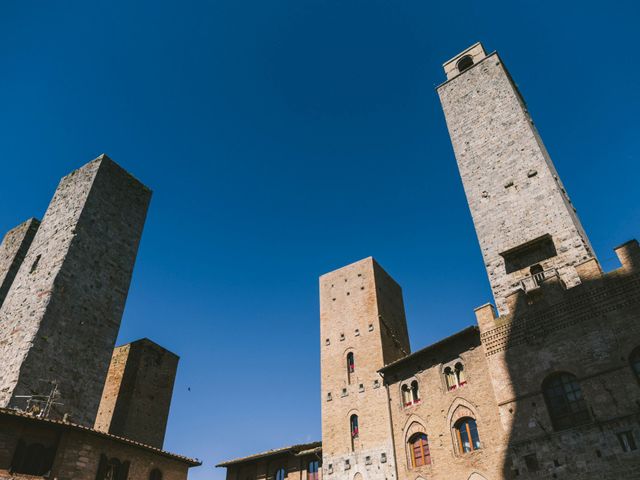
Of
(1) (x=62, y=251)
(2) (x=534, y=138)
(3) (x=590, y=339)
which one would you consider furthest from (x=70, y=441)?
(2) (x=534, y=138)

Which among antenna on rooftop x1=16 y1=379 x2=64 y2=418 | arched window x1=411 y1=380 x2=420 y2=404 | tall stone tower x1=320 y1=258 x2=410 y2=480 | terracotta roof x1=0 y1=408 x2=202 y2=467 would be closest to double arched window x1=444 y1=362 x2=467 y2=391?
arched window x1=411 y1=380 x2=420 y2=404

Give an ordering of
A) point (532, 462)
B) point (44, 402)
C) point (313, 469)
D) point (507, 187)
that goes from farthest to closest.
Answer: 1. point (313, 469)
2. point (507, 187)
3. point (44, 402)
4. point (532, 462)

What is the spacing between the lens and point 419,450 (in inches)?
735

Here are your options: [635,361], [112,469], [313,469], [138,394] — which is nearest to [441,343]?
[635,361]

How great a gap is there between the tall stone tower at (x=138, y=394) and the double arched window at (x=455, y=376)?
54.6ft

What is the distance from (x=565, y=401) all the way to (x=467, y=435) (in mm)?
4125

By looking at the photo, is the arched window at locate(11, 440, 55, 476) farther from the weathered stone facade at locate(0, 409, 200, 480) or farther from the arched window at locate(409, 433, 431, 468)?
the arched window at locate(409, 433, 431, 468)

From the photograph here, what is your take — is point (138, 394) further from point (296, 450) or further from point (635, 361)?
point (635, 361)

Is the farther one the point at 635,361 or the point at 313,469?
the point at 313,469

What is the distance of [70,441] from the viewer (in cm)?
1538

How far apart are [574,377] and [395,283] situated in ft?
52.8

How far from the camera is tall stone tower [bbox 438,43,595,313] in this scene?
18.1 metres

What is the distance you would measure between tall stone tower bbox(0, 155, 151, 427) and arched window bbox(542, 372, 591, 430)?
17.0 m

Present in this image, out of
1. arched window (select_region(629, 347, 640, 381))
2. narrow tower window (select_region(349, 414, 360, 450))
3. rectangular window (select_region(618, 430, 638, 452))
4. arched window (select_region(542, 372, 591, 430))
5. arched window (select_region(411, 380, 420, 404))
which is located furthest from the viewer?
narrow tower window (select_region(349, 414, 360, 450))
